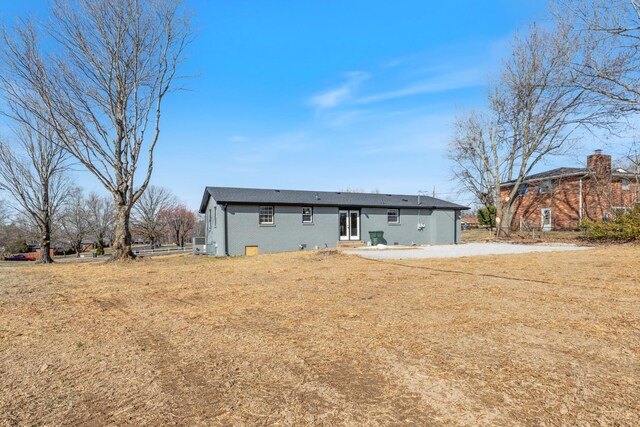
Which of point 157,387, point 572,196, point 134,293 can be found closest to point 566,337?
point 157,387

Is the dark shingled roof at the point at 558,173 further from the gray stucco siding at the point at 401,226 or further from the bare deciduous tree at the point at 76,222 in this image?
the bare deciduous tree at the point at 76,222

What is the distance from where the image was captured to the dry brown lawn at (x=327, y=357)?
2.30 meters

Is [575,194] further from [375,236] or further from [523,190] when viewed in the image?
[375,236]

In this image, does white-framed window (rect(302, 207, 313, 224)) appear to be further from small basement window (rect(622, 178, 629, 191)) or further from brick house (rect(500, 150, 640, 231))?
small basement window (rect(622, 178, 629, 191))

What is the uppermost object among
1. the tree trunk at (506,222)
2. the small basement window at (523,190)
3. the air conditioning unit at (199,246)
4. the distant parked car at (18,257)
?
the small basement window at (523,190)

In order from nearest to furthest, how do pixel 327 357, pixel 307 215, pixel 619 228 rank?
1. pixel 327 357
2. pixel 619 228
3. pixel 307 215

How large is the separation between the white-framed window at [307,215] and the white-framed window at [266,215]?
2.03m

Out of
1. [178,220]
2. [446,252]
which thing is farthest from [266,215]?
[178,220]

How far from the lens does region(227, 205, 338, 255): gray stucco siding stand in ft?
64.8

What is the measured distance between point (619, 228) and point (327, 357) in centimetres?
1977

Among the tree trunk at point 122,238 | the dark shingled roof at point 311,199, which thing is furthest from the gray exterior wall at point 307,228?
the tree trunk at point 122,238

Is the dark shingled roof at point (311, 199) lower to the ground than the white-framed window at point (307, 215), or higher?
higher

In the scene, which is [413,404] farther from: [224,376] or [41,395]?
[41,395]

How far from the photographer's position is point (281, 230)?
20906 millimetres
